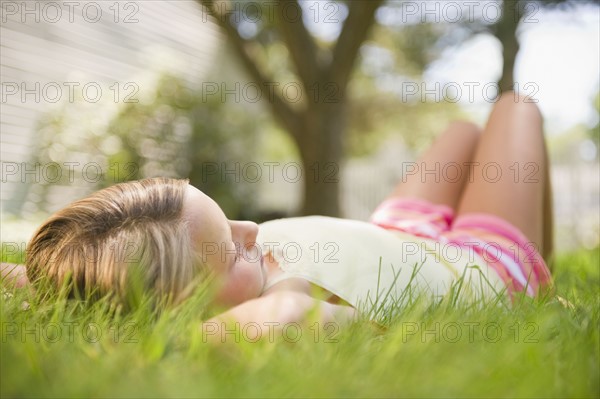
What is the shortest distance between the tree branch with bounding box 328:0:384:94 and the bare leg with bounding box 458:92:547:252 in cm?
441

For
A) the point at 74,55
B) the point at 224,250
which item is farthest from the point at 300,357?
the point at 74,55

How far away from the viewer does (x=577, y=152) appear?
948 centimetres

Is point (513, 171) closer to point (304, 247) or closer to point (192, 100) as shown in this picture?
point (304, 247)

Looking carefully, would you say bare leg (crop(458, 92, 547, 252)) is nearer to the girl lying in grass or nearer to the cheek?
the girl lying in grass

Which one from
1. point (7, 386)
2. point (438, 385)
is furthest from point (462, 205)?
point (7, 386)

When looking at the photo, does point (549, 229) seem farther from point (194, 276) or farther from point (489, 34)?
point (489, 34)

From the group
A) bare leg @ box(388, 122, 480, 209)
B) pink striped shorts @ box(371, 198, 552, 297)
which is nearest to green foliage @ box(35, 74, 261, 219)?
bare leg @ box(388, 122, 480, 209)

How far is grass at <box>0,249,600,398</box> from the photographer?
0.85m

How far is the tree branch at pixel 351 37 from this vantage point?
6.95m

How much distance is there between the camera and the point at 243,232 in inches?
61.3

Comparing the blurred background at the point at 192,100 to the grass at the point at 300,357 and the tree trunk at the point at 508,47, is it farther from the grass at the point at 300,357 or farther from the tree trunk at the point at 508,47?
the grass at the point at 300,357

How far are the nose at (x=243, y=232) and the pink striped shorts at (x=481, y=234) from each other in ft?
3.14

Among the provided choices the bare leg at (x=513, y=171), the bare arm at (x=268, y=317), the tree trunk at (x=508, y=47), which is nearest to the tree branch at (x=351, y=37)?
the tree trunk at (x=508, y=47)

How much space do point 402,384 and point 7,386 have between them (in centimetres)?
57
